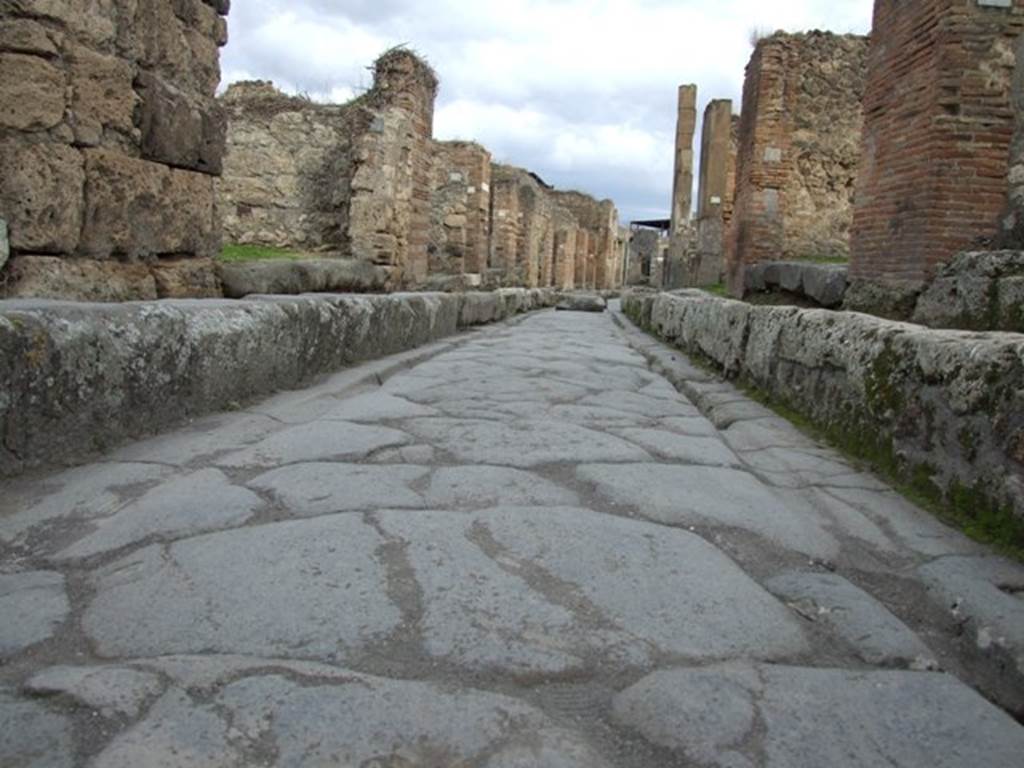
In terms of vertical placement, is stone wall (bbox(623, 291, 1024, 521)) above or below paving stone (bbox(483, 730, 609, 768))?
above

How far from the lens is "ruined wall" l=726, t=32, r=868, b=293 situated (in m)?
11.2

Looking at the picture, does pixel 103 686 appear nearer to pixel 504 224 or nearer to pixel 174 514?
pixel 174 514

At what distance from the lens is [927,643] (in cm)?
141

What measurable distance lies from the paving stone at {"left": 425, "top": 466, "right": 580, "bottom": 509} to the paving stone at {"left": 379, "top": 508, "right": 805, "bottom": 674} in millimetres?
108

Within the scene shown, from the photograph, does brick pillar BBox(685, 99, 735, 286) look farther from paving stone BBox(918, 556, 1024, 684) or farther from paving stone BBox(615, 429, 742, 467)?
paving stone BBox(918, 556, 1024, 684)

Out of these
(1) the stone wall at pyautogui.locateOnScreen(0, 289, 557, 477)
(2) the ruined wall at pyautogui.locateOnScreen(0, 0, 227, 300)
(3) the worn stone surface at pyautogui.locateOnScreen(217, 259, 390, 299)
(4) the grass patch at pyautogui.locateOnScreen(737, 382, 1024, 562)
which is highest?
(2) the ruined wall at pyautogui.locateOnScreen(0, 0, 227, 300)

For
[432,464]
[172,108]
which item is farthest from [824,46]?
[432,464]

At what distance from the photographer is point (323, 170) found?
8.96 metres

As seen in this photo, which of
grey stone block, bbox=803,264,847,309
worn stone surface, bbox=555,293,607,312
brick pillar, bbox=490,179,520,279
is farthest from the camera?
brick pillar, bbox=490,179,520,279

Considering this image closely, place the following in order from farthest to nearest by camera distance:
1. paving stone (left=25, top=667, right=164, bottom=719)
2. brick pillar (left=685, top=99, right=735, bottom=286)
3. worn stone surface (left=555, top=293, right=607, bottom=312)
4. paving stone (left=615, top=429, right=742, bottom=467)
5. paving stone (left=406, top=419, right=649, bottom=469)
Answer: brick pillar (left=685, top=99, right=735, bottom=286) < worn stone surface (left=555, top=293, right=607, bottom=312) < paving stone (left=615, top=429, right=742, bottom=467) < paving stone (left=406, top=419, right=649, bottom=469) < paving stone (left=25, top=667, right=164, bottom=719)

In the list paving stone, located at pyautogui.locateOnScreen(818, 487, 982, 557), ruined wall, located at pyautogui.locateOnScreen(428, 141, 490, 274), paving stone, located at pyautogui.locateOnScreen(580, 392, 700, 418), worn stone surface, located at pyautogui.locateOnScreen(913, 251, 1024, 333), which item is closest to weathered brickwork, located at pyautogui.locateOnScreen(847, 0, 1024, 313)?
worn stone surface, located at pyautogui.locateOnScreen(913, 251, 1024, 333)

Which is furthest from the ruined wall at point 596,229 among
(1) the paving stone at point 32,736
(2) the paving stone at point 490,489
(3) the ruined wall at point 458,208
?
(1) the paving stone at point 32,736

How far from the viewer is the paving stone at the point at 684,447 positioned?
2614 mm

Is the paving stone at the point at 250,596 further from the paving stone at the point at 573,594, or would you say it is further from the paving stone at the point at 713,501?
the paving stone at the point at 713,501
